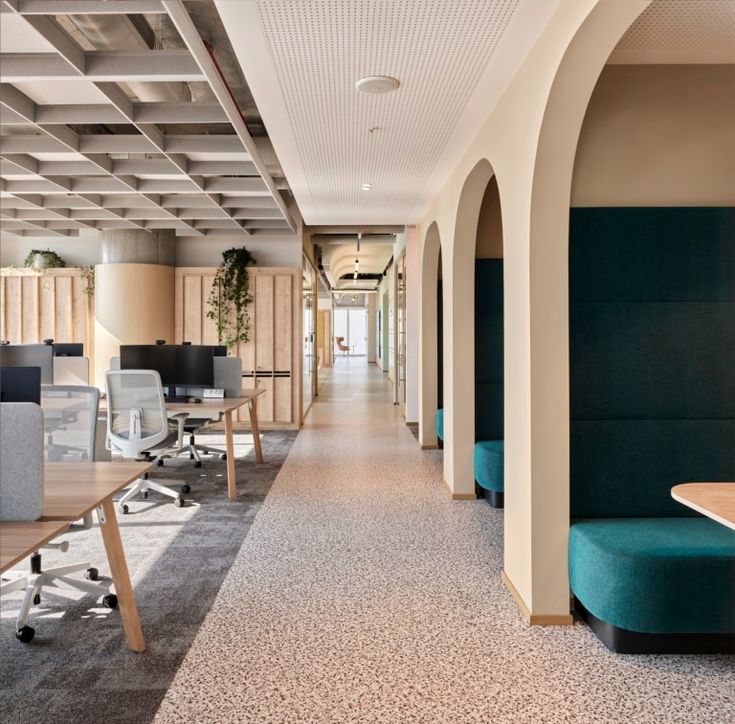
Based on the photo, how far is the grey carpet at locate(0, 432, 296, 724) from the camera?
2217 mm

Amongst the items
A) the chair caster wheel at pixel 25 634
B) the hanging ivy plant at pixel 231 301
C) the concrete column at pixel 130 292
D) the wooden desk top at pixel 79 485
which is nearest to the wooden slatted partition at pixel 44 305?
the concrete column at pixel 130 292

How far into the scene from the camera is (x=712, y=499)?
6.31 feet

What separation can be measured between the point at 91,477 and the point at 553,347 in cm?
221

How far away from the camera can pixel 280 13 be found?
2557 mm

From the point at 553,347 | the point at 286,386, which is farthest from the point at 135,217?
the point at 553,347

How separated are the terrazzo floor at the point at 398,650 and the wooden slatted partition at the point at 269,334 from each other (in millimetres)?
4576

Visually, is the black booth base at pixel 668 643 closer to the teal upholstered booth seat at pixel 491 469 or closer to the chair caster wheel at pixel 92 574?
the teal upholstered booth seat at pixel 491 469

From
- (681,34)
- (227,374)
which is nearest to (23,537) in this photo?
(681,34)

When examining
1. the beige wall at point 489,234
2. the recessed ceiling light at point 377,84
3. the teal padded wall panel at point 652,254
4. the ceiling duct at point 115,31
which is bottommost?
the teal padded wall panel at point 652,254

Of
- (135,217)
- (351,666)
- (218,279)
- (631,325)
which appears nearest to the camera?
(351,666)

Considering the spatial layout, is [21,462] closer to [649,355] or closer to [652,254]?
[649,355]

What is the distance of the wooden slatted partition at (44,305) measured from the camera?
912 centimetres

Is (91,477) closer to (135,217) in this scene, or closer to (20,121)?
(20,121)

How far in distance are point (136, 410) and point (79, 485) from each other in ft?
7.84
